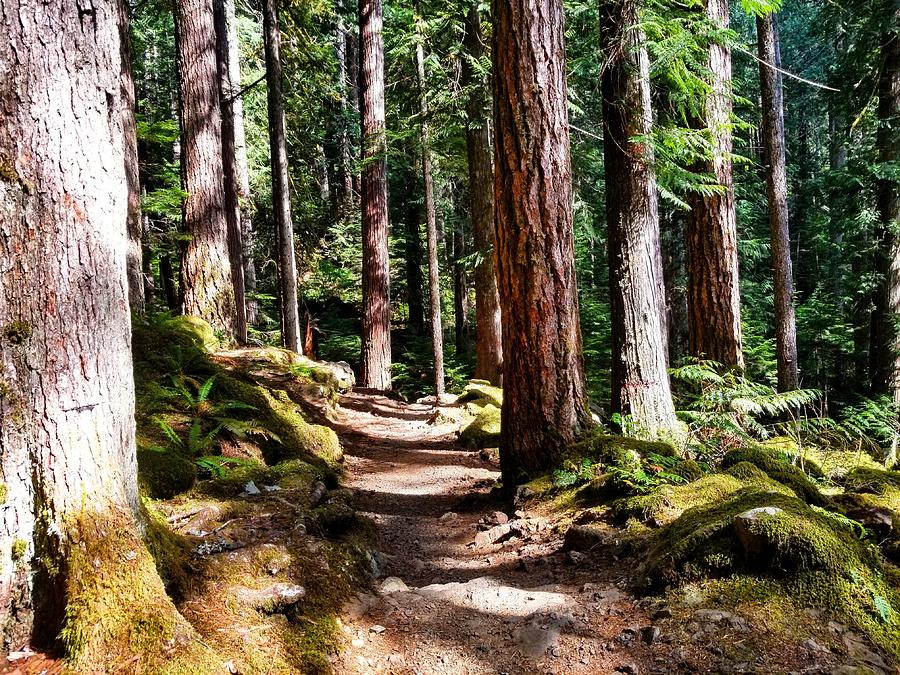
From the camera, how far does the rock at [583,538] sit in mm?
3770

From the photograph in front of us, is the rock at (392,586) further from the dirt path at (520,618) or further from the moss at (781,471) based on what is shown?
the moss at (781,471)

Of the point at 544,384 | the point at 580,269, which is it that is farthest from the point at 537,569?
the point at 580,269

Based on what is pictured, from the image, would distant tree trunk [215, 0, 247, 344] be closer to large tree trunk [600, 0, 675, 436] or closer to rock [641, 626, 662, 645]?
large tree trunk [600, 0, 675, 436]

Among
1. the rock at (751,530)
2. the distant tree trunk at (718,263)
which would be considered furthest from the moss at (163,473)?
the distant tree trunk at (718,263)

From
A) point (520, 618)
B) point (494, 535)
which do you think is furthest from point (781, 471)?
point (520, 618)

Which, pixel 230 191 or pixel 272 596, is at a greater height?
pixel 230 191

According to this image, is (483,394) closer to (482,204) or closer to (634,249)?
(482,204)

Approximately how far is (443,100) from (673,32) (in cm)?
522

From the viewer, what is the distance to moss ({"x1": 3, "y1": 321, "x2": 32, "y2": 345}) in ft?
7.22

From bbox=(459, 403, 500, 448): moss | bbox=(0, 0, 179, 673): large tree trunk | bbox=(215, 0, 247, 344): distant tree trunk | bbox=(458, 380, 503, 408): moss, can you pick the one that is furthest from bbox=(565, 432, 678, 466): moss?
bbox=(215, 0, 247, 344): distant tree trunk

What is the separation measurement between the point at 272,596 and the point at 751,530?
7.89 ft

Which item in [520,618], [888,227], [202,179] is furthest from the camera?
[888,227]

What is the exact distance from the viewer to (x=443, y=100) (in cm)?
1084

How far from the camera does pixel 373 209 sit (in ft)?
43.7
